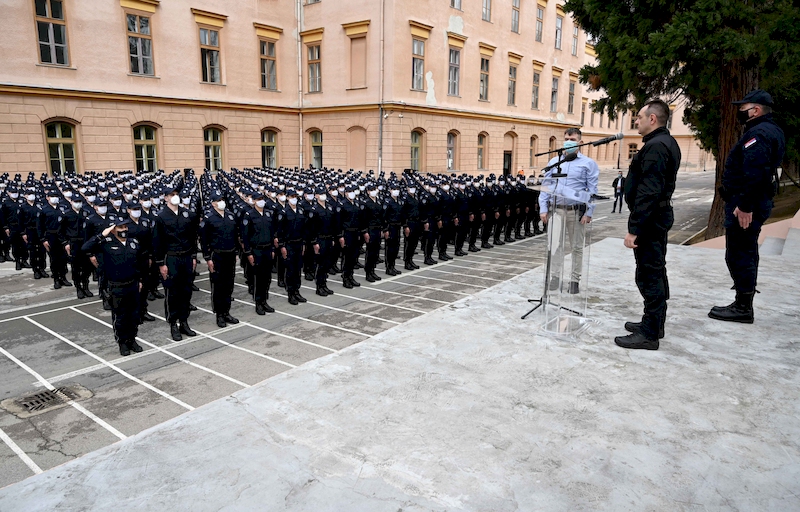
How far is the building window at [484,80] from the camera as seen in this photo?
86.6 ft

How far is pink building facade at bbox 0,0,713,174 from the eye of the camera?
1764cm

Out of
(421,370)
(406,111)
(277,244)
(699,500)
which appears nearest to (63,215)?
(277,244)

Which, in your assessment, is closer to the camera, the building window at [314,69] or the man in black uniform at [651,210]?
the man in black uniform at [651,210]

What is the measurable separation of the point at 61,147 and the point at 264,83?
8878 millimetres

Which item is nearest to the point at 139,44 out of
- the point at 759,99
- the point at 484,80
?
the point at 484,80

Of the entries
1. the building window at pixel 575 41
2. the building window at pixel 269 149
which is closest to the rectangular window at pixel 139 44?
the building window at pixel 269 149

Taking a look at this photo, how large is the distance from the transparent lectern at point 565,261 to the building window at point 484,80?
22.9 metres

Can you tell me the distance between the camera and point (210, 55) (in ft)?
71.3

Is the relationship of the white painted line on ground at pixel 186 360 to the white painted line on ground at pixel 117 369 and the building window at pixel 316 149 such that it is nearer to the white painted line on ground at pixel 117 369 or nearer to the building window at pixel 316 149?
the white painted line on ground at pixel 117 369

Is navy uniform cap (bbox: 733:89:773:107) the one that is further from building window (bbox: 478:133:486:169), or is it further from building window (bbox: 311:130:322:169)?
building window (bbox: 478:133:486:169)

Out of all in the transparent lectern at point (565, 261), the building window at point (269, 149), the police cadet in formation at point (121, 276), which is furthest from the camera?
the building window at point (269, 149)

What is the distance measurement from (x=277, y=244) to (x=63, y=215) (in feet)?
12.6

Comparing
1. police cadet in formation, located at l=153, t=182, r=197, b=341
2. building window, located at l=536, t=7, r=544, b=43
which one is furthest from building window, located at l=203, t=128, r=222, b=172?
building window, located at l=536, t=7, r=544, b=43

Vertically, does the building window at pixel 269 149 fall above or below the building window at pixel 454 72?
below
